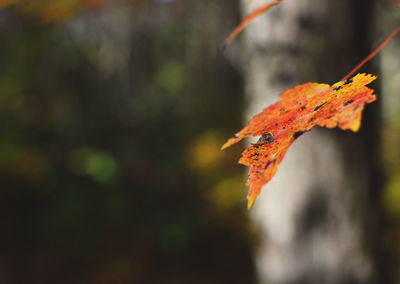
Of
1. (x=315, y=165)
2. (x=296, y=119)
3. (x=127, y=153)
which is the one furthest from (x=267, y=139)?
(x=127, y=153)

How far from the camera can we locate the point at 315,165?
5.48 ft

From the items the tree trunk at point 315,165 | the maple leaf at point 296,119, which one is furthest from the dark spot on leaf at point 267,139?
the tree trunk at point 315,165

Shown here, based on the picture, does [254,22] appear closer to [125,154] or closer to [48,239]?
[48,239]

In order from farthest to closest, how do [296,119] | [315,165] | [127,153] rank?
[127,153]
[315,165]
[296,119]

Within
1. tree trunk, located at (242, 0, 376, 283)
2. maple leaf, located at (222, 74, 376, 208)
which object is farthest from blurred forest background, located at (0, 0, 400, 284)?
maple leaf, located at (222, 74, 376, 208)

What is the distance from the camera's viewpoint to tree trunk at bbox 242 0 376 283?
1.60m

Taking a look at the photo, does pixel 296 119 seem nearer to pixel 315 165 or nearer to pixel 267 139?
pixel 267 139

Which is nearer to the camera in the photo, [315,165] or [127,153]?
[315,165]

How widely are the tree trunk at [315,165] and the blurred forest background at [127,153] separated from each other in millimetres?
149

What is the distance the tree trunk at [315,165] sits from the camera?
1.60 m

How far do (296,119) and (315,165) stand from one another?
130cm

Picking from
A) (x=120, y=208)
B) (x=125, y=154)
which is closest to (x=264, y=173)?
(x=120, y=208)

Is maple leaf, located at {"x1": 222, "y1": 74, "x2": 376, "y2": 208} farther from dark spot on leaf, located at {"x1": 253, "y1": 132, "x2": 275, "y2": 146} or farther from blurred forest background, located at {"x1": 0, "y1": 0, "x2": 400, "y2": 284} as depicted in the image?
blurred forest background, located at {"x1": 0, "y1": 0, "x2": 400, "y2": 284}

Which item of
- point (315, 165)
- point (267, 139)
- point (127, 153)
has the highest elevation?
point (127, 153)
